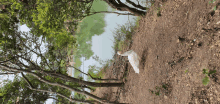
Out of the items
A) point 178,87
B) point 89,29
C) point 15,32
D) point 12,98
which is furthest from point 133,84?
point 89,29

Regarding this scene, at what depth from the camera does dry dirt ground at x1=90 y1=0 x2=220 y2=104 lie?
2703mm

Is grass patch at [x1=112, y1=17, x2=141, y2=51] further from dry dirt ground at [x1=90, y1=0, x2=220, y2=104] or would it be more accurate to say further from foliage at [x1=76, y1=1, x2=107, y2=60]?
foliage at [x1=76, y1=1, x2=107, y2=60]

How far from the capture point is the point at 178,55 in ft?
11.8

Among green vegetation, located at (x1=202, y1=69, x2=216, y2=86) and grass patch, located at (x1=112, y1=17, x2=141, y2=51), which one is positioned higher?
grass patch, located at (x1=112, y1=17, x2=141, y2=51)

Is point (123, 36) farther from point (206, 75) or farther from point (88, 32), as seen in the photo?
point (206, 75)

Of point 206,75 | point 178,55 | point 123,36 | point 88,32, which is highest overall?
point 88,32

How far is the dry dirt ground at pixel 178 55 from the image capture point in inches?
106

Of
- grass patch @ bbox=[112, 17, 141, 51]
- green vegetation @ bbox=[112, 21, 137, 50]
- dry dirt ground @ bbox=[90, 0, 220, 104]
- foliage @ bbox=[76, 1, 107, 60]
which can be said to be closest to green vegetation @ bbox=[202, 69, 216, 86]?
dry dirt ground @ bbox=[90, 0, 220, 104]

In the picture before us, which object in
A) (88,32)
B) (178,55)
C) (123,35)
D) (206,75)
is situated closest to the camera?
(206,75)

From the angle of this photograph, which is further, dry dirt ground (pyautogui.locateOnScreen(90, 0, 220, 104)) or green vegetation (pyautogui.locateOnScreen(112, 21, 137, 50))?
green vegetation (pyautogui.locateOnScreen(112, 21, 137, 50))

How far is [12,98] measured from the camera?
21.4 feet

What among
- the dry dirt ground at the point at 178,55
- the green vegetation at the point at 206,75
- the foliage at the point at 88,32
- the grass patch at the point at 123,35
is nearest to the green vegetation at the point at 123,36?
the grass patch at the point at 123,35

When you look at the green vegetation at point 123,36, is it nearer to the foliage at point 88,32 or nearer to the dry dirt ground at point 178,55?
the dry dirt ground at point 178,55

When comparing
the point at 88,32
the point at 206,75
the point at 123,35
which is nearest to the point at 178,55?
the point at 206,75
